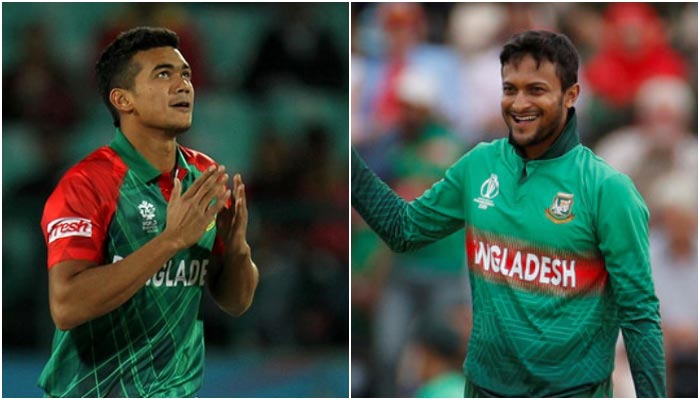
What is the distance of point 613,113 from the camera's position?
658cm

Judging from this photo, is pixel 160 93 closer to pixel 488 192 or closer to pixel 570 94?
pixel 488 192

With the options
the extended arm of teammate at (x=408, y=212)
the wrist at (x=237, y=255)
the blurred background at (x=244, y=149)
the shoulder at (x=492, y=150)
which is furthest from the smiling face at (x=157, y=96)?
the blurred background at (x=244, y=149)

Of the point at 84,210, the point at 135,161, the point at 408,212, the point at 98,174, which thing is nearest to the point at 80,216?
the point at 84,210

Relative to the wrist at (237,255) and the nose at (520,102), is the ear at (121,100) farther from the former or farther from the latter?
the nose at (520,102)

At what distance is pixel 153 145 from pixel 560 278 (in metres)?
1.56

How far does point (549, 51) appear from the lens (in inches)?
152

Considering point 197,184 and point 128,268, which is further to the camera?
point 197,184

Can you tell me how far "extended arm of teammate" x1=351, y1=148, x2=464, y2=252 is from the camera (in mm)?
4152

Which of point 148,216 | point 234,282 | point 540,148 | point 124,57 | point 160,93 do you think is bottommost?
point 234,282

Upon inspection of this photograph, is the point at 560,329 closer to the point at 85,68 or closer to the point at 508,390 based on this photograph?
the point at 508,390

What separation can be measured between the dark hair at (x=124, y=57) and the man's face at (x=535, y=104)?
1.30m

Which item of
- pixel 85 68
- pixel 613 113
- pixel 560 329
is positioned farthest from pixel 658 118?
pixel 85 68

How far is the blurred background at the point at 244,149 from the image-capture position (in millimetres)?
6312

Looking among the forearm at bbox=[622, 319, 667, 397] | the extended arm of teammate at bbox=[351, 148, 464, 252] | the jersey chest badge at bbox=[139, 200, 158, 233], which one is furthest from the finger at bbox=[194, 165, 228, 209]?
→ the forearm at bbox=[622, 319, 667, 397]
